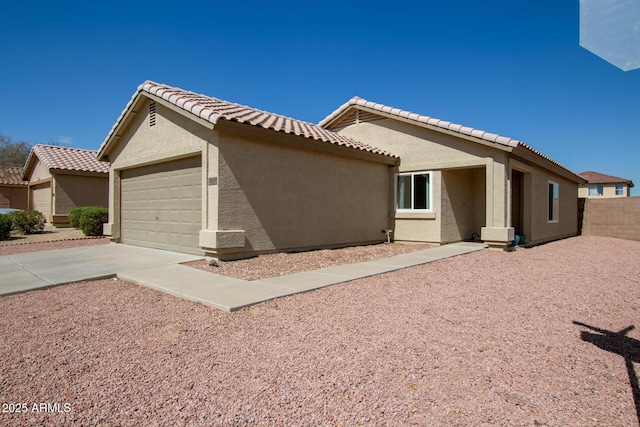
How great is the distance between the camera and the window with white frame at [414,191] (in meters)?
13.6

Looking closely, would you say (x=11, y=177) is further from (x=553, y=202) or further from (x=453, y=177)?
(x=553, y=202)

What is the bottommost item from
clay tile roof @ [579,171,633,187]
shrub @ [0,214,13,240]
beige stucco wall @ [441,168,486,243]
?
shrub @ [0,214,13,240]

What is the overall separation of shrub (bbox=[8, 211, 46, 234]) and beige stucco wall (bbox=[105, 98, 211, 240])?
7.04 metres

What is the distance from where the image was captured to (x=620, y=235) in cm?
1972

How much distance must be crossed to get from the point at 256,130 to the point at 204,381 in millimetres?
7211

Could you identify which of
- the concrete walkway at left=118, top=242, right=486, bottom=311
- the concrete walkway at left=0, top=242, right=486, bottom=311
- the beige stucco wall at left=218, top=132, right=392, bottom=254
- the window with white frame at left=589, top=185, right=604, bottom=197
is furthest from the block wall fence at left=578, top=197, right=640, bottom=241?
the window with white frame at left=589, top=185, right=604, bottom=197

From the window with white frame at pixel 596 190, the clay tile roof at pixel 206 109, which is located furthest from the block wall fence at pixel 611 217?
the window with white frame at pixel 596 190

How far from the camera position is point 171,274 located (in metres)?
7.64

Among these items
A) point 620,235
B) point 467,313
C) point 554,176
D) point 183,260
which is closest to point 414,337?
point 467,313

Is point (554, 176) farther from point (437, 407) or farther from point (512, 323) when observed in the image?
point (437, 407)

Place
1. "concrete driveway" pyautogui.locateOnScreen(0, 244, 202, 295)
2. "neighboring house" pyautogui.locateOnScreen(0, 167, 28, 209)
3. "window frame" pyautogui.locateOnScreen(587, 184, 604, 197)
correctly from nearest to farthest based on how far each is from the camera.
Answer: "concrete driveway" pyautogui.locateOnScreen(0, 244, 202, 295), "neighboring house" pyautogui.locateOnScreen(0, 167, 28, 209), "window frame" pyautogui.locateOnScreen(587, 184, 604, 197)

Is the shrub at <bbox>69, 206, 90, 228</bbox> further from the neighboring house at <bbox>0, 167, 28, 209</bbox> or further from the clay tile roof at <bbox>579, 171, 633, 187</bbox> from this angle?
the clay tile roof at <bbox>579, 171, 633, 187</bbox>

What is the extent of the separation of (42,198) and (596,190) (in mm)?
56978

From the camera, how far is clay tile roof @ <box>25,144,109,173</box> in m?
20.5
